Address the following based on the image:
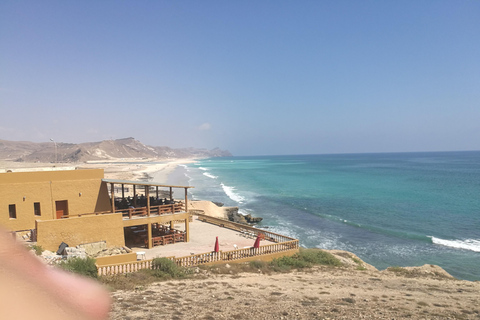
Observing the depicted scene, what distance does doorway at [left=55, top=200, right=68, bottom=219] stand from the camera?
17.5m

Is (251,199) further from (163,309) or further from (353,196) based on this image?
(163,309)

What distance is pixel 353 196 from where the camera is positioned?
58031mm

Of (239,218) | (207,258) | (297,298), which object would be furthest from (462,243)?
Answer: (207,258)

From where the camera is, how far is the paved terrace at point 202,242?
17.4 meters

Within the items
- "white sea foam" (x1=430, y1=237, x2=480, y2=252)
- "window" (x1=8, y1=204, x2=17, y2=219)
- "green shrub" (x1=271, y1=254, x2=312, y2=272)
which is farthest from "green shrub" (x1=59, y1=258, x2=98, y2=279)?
"white sea foam" (x1=430, y1=237, x2=480, y2=252)

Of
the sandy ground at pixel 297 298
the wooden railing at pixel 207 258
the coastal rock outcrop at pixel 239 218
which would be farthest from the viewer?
the coastal rock outcrop at pixel 239 218

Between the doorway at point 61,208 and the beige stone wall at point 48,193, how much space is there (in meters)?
0.27

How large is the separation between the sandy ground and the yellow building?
5.78 metres

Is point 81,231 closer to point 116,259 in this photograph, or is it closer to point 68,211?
point 68,211

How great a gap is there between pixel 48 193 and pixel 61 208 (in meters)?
1.13

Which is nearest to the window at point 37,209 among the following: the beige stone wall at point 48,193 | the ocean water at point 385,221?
the beige stone wall at point 48,193

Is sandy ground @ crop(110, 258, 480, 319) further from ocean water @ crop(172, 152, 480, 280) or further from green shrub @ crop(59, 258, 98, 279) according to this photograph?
ocean water @ crop(172, 152, 480, 280)

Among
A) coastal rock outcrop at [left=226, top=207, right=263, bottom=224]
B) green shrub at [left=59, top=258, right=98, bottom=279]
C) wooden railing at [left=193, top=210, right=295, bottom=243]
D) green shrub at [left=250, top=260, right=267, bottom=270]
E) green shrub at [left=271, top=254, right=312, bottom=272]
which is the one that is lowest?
coastal rock outcrop at [left=226, top=207, right=263, bottom=224]

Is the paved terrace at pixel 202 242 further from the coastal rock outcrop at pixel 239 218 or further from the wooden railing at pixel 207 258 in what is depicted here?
the coastal rock outcrop at pixel 239 218
